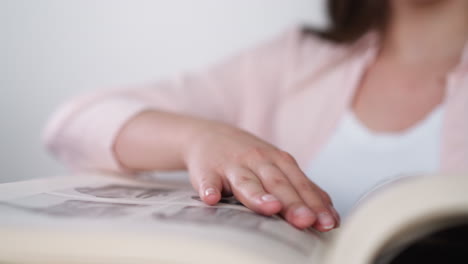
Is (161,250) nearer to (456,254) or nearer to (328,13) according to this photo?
(456,254)

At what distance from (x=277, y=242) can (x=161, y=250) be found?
2.0 inches

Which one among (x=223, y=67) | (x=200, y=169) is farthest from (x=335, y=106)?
(x=200, y=169)

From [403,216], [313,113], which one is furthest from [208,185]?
[313,113]

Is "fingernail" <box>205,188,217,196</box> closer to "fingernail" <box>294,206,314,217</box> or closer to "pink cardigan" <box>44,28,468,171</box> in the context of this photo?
"fingernail" <box>294,206,314,217</box>

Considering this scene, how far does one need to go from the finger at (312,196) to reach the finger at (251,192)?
0.08 feet

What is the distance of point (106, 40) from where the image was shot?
844 mm

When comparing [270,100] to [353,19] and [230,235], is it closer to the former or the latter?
[353,19]

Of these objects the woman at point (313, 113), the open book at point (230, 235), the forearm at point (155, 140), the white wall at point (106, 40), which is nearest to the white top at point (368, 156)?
the woman at point (313, 113)

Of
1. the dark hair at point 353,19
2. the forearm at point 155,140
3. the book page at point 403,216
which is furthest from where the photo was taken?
the dark hair at point 353,19

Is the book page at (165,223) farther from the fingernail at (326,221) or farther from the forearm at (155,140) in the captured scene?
the forearm at (155,140)

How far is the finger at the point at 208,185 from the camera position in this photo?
25 centimetres

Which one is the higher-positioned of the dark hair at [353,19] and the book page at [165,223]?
the dark hair at [353,19]

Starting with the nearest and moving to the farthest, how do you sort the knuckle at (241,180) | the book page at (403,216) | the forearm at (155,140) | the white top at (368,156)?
the book page at (403,216)
the knuckle at (241,180)
the forearm at (155,140)
the white top at (368,156)

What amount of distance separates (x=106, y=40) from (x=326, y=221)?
28.9 inches
